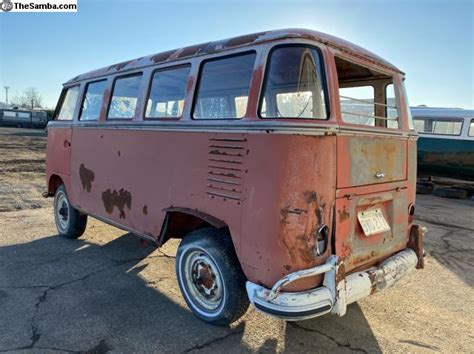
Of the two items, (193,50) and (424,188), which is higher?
(193,50)

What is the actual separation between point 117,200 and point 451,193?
10.4 m

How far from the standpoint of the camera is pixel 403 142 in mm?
3590

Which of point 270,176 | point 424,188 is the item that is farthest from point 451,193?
point 270,176

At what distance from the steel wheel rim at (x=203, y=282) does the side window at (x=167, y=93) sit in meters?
1.37

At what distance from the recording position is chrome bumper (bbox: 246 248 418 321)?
261 cm

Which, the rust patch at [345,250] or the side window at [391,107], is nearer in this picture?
the rust patch at [345,250]

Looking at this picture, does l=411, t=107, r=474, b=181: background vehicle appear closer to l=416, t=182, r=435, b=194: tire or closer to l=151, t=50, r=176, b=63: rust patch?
l=416, t=182, r=435, b=194: tire

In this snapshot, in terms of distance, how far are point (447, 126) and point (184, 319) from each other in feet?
36.9

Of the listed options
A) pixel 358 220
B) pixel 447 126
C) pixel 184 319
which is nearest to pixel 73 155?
pixel 184 319

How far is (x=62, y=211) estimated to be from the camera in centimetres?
591

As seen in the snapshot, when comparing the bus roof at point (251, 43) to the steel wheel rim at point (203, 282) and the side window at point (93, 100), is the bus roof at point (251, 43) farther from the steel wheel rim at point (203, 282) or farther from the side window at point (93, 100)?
the steel wheel rim at point (203, 282)

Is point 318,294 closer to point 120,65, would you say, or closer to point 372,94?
point 372,94

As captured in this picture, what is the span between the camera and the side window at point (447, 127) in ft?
37.6

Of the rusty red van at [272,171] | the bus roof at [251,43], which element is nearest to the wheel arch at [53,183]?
the rusty red van at [272,171]
